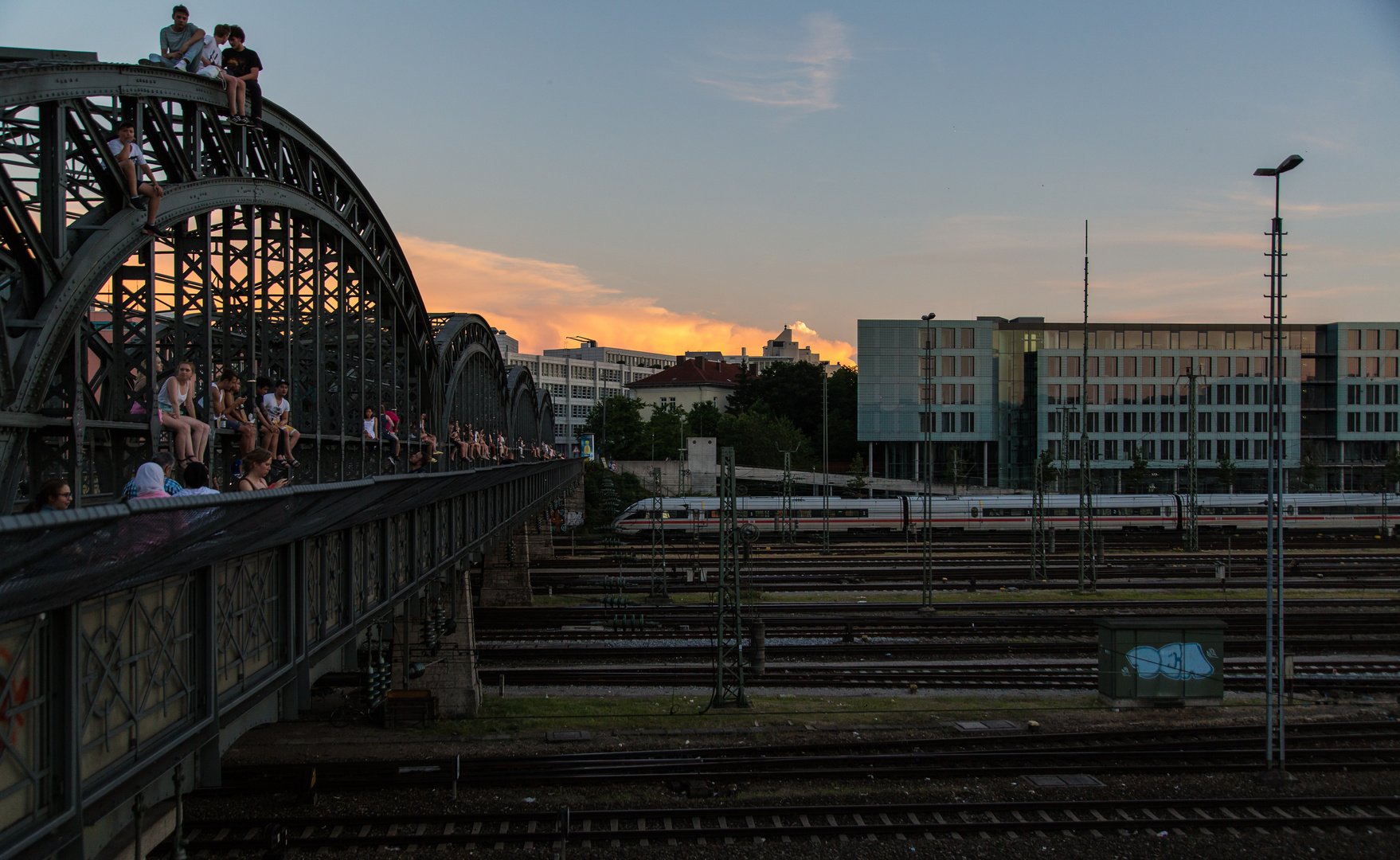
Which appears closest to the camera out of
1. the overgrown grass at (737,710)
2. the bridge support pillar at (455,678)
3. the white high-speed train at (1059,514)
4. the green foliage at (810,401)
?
the overgrown grass at (737,710)

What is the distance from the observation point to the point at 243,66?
10.9 meters

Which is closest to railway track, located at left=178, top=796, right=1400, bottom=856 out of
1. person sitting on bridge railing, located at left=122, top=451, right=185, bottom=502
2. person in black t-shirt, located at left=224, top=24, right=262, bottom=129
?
Answer: person sitting on bridge railing, located at left=122, top=451, right=185, bottom=502

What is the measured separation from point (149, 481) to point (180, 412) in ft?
5.58

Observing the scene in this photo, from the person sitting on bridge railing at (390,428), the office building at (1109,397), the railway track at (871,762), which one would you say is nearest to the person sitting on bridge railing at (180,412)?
the person sitting on bridge railing at (390,428)

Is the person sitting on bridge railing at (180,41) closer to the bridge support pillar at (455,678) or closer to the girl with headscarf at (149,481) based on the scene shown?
the girl with headscarf at (149,481)

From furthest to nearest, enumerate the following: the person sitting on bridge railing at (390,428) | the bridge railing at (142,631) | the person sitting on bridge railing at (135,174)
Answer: the person sitting on bridge railing at (390,428) < the person sitting on bridge railing at (135,174) < the bridge railing at (142,631)

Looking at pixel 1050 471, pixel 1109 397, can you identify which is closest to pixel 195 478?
pixel 1050 471

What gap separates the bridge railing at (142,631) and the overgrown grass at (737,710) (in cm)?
953

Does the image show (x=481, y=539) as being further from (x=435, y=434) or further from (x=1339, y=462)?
(x=1339, y=462)

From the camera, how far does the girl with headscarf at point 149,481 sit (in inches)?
264

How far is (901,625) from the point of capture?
28562mm

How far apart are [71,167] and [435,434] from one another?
48.4ft

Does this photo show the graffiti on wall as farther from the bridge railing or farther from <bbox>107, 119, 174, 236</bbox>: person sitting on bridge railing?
<bbox>107, 119, 174, 236</bbox>: person sitting on bridge railing

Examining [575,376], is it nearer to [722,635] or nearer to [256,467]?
[722,635]
